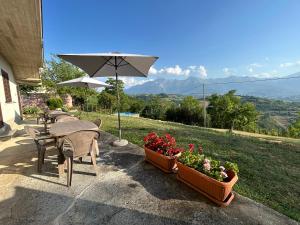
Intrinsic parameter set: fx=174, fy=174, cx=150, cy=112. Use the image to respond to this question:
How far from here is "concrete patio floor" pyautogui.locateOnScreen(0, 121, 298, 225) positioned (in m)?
2.03

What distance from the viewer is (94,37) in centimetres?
2838

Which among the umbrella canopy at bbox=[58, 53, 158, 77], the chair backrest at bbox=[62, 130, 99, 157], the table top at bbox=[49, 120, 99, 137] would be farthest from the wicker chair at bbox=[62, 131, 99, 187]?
the umbrella canopy at bbox=[58, 53, 158, 77]

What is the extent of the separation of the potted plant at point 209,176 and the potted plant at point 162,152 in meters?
0.29

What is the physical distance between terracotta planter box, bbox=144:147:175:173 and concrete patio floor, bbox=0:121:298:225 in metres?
0.11

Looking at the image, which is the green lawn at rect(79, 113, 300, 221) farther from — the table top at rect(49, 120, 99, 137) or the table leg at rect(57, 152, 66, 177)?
the table leg at rect(57, 152, 66, 177)

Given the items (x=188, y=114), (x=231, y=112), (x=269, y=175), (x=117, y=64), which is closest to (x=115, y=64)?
(x=117, y=64)

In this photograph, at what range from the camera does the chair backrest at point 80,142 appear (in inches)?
107

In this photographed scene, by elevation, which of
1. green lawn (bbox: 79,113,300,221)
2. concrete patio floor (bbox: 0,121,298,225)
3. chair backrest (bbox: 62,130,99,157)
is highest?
chair backrest (bbox: 62,130,99,157)

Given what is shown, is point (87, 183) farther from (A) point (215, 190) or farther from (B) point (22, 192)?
(A) point (215, 190)

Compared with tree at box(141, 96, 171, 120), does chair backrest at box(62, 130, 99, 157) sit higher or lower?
higher

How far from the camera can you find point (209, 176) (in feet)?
7.73

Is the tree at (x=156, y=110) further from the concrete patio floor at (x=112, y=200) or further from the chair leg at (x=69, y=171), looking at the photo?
the chair leg at (x=69, y=171)

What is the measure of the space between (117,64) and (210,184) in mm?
3693

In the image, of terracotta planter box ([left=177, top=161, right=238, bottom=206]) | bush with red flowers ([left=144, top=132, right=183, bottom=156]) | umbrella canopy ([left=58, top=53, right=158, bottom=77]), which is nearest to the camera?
terracotta planter box ([left=177, top=161, right=238, bottom=206])
